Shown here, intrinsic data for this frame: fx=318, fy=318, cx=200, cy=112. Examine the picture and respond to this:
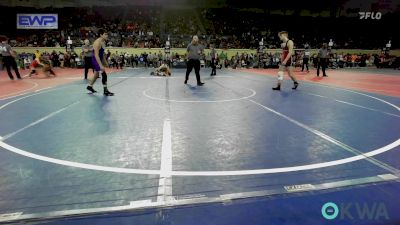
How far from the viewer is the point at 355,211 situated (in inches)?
112

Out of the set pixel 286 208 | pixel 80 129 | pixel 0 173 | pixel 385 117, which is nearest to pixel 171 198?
pixel 286 208

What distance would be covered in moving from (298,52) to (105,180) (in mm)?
28113

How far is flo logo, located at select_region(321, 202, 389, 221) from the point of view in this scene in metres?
2.75

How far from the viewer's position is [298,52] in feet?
95.1

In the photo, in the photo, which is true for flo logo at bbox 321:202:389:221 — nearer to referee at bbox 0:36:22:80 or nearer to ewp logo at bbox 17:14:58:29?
referee at bbox 0:36:22:80

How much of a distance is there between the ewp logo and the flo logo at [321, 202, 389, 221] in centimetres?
3236

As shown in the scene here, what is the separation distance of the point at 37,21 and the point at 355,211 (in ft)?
109

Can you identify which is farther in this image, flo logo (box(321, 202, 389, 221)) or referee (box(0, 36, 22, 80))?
referee (box(0, 36, 22, 80))

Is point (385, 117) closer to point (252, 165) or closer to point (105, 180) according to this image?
point (252, 165)

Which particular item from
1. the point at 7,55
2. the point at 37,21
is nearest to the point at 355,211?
the point at 7,55

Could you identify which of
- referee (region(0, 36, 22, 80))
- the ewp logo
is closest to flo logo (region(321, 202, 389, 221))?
referee (region(0, 36, 22, 80))

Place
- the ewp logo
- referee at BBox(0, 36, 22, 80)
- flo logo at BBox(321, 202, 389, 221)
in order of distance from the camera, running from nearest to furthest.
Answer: flo logo at BBox(321, 202, 389, 221) → referee at BBox(0, 36, 22, 80) → the ewp logo

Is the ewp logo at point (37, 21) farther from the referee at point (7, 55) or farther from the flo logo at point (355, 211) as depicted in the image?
the flo logo at point (355, 211)

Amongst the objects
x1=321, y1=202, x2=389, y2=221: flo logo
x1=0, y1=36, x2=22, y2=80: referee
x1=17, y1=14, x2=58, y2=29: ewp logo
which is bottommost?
x1=321, y1=202, x2=389, y2=221: flo logo
